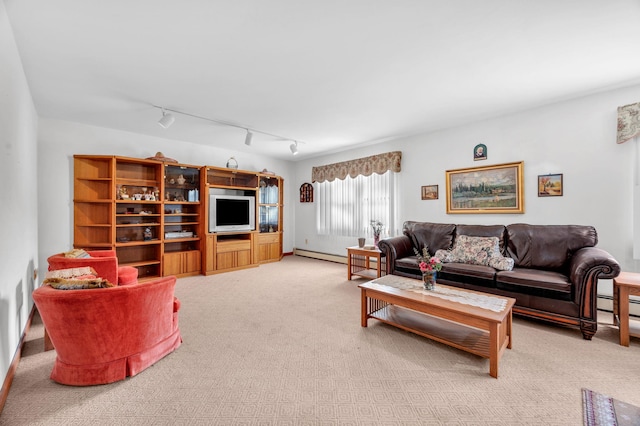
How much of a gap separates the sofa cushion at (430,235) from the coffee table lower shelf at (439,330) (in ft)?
5.08

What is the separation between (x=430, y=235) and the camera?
431cm

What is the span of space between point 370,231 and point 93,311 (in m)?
4.66

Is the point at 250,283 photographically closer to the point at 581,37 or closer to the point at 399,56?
the point at 399,56

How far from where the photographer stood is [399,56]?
2447 millimetres

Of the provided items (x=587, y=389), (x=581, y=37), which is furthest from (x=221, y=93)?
(x=587, y=389)

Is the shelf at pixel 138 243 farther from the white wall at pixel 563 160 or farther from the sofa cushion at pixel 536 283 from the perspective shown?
the sofa cushion at pixel 536 283

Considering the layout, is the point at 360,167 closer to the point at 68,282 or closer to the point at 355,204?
the point at 355,204

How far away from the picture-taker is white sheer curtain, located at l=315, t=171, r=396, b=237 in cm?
536

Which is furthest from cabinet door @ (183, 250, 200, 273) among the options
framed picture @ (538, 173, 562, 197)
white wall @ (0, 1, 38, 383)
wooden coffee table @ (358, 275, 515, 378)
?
framed picture @ (538, 173, 562, 197)

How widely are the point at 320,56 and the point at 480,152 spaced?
3019 millimetres

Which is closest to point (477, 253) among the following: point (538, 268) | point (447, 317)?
point (538, 268)

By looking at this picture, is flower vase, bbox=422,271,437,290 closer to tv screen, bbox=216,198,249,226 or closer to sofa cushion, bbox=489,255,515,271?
sofa cushion, bbox=489,255,515,271

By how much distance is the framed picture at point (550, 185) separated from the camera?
11.5ft

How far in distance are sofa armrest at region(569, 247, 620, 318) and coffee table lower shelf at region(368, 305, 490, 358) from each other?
3.20 ft
